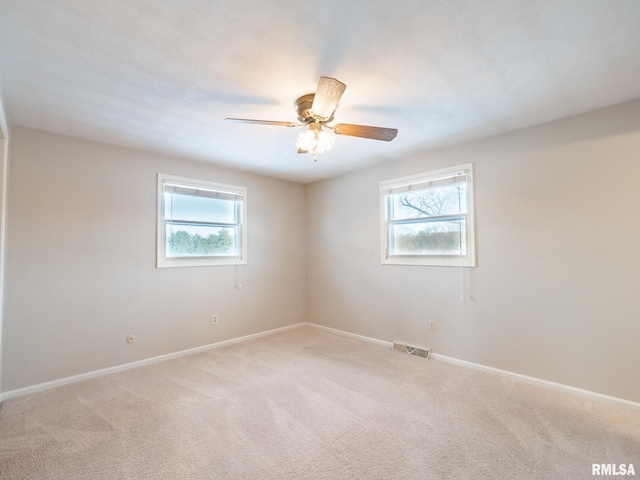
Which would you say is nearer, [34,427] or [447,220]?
[34,427]

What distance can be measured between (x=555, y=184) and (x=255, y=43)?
285cm

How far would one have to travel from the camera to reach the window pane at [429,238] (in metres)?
3.47

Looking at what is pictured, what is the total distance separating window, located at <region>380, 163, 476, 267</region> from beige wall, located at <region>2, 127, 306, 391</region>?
2.28 m

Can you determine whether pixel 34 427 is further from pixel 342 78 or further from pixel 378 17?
pixel 378 17

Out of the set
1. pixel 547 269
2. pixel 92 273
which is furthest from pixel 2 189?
pixel 547 269

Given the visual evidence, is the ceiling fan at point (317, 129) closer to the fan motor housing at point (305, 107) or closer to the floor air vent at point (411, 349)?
the fan motor housing at point (305, 107)

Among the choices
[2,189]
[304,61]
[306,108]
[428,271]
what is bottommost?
[428,271]

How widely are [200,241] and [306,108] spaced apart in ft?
8.36

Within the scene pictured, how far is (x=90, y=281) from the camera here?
10.3 ft

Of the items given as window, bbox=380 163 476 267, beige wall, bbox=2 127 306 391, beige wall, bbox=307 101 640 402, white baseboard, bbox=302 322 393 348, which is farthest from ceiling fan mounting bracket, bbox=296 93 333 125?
white baseboard, bbox=302 322 393 348

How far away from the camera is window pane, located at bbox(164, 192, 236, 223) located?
148 inches

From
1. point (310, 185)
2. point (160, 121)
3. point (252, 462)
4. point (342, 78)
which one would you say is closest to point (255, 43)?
point (342, 78)

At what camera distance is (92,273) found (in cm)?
314

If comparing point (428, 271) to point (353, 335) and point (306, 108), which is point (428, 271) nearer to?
point (353, 335)
